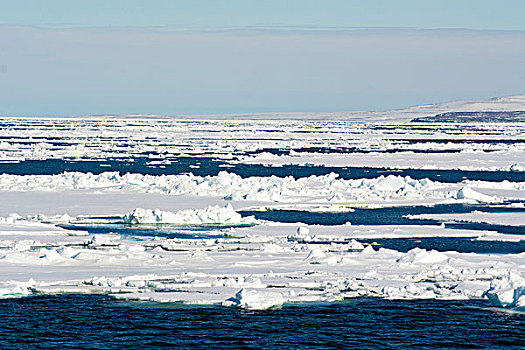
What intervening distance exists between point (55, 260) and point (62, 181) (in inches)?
596

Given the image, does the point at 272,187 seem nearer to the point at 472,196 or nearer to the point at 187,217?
the point at 472,196

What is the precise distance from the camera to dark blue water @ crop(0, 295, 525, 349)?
12016 mm

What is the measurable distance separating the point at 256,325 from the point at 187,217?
33.2 feet

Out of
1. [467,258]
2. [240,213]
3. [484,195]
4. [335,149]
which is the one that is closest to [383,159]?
[335,149]

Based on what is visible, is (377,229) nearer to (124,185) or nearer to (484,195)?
(484,195)

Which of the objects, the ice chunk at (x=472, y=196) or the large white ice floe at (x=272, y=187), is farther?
the large white ice floe at (x=272, y=187)

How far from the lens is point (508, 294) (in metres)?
13.9

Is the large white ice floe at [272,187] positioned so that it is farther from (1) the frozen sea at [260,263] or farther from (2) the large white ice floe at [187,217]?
Answer: (2) the large white ice floe at [187,217]

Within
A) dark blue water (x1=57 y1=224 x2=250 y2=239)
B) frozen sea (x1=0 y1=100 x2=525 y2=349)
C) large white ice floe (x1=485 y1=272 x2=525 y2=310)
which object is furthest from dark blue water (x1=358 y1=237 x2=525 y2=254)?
large white ice floe (x1=485 y1=272 x2=525 y2=310)

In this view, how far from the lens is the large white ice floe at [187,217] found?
22469 mm

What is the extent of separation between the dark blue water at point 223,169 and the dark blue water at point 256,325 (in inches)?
909

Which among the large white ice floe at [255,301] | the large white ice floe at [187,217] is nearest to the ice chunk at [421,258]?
the large white ice floe at [255,301]

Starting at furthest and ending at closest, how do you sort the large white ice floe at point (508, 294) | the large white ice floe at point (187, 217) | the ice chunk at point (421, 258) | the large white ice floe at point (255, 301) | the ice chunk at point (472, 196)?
1. the ice chunk at point (472, 196)
2. the large white ice floe at point (187, 217)
3. the ice chunk at point (421, 258)
4. the large white ice floe at point (508, 294)
5. the large white ice floe at point (255, 301)

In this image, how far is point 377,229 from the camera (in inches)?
851
